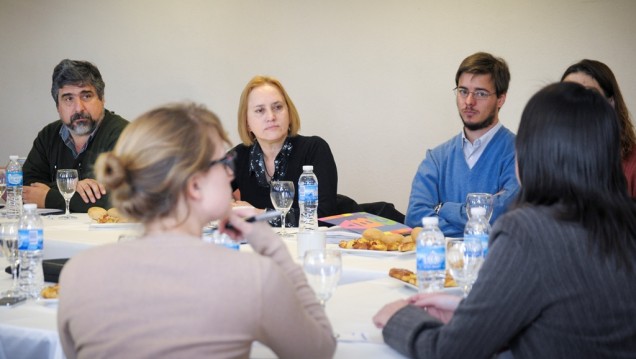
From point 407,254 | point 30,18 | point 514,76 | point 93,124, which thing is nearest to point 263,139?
point 93,124

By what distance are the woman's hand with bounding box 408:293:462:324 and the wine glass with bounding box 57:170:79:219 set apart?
2311 mm

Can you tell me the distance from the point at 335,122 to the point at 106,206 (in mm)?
1965

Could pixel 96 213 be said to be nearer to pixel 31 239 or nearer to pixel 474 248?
pixel 31 239

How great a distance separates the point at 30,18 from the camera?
6266 mm

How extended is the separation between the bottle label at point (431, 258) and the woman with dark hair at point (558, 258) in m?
0.39

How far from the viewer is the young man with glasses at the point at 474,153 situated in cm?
361

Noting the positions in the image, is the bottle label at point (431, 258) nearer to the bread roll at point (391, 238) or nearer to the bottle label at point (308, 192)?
the bread roll at point (391, 238)

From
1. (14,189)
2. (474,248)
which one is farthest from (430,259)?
(14,189)

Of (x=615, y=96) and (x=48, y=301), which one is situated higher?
(x=615, y=96)

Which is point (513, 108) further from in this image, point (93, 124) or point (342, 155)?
point (93, 124)

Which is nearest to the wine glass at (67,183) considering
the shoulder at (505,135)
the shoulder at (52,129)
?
the shoulder at (52,129)

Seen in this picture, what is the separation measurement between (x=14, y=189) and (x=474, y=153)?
231 cm

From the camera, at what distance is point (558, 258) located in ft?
4.83

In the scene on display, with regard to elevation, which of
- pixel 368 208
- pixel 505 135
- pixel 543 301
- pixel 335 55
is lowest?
pixel 368 208
